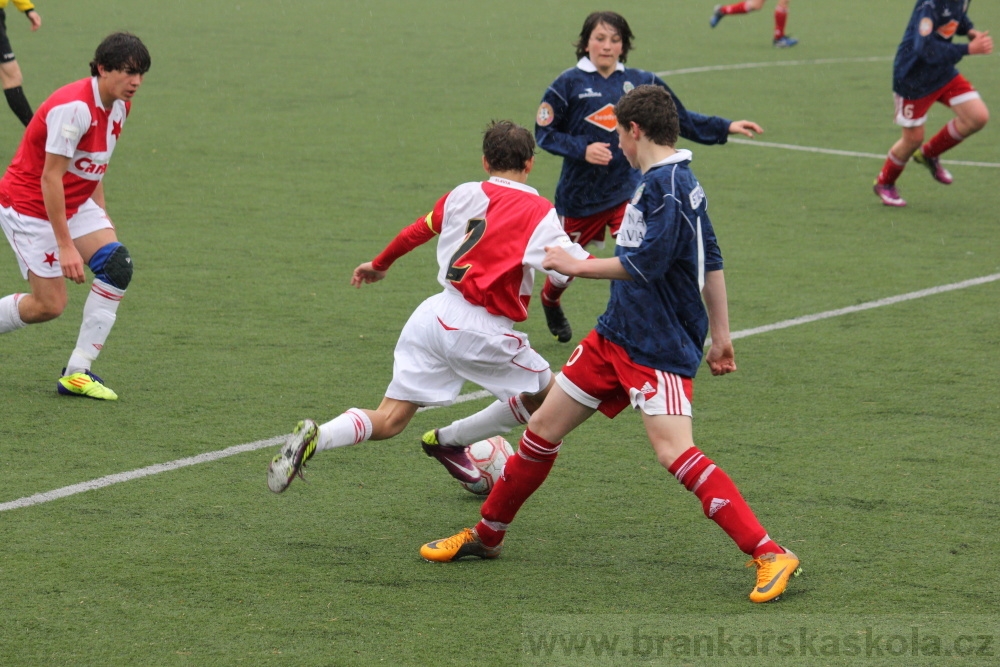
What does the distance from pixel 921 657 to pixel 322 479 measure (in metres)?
2.62

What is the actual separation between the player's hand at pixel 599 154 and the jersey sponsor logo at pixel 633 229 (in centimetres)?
238

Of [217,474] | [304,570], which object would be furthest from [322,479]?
[304,570]

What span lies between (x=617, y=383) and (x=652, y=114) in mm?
935

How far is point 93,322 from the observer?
6543 millimetres

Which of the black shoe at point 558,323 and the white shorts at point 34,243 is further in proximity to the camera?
the black shoe at point 558,323

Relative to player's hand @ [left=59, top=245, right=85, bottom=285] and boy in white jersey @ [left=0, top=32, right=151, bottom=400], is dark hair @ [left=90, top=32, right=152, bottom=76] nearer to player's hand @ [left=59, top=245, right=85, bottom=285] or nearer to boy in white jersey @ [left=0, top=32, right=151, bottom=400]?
boy in white jersey @ [left=0, top=32, right=151, bottom=400]

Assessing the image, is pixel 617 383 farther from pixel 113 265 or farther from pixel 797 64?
pixel 797 64

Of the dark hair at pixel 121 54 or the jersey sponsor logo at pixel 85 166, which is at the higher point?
the dark hair at pixel 121 54

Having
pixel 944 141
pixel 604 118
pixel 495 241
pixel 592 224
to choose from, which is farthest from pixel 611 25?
pixel 944 141

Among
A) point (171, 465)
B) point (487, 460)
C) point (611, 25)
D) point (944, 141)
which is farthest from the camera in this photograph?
point (944, 141)

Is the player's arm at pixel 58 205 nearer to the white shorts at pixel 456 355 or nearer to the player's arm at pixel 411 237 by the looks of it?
the player's arm at pixel 411 237

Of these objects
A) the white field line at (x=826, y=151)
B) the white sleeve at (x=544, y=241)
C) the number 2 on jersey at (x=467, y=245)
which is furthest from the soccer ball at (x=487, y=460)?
the white field line at (x=826, y=151)

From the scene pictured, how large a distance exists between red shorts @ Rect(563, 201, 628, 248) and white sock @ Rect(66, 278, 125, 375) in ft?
8.45

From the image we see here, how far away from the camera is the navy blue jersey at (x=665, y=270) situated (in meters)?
4.30
